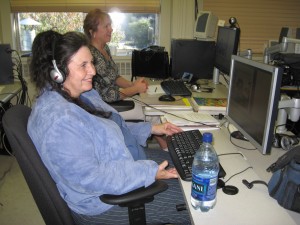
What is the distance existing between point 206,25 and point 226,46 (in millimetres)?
598

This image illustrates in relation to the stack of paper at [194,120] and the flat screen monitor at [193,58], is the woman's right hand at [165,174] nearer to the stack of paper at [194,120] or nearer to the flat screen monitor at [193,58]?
the stack of paper at [194,120]

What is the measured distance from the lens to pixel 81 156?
3.06ft

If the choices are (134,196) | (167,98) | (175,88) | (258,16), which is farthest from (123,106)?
(258,16)

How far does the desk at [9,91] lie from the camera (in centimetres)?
216

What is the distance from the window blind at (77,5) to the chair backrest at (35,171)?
2.62m

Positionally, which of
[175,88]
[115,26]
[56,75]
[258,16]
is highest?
[258,16]

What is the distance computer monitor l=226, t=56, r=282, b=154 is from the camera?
985 mm

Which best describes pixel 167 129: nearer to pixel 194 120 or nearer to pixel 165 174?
pixel 194 120

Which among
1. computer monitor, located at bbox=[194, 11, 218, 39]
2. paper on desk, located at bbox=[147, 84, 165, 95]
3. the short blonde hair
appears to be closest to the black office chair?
paper on desk, located at bbox=[147, 84, 165, 95]

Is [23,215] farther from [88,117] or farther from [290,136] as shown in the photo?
[290,136]

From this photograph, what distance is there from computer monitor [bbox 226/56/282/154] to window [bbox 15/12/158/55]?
2382 millimetres

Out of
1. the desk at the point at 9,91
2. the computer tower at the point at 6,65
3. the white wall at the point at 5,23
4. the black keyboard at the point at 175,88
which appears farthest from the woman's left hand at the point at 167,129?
the white wall at the point at 5,23

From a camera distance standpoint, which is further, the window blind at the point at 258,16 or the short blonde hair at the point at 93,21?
the window blind at the point at 258,16

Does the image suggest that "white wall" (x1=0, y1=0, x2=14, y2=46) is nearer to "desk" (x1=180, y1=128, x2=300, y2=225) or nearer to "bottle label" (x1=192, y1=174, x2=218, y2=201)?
"desk" (x1=180, y1=128, x2=300, y2=225)
